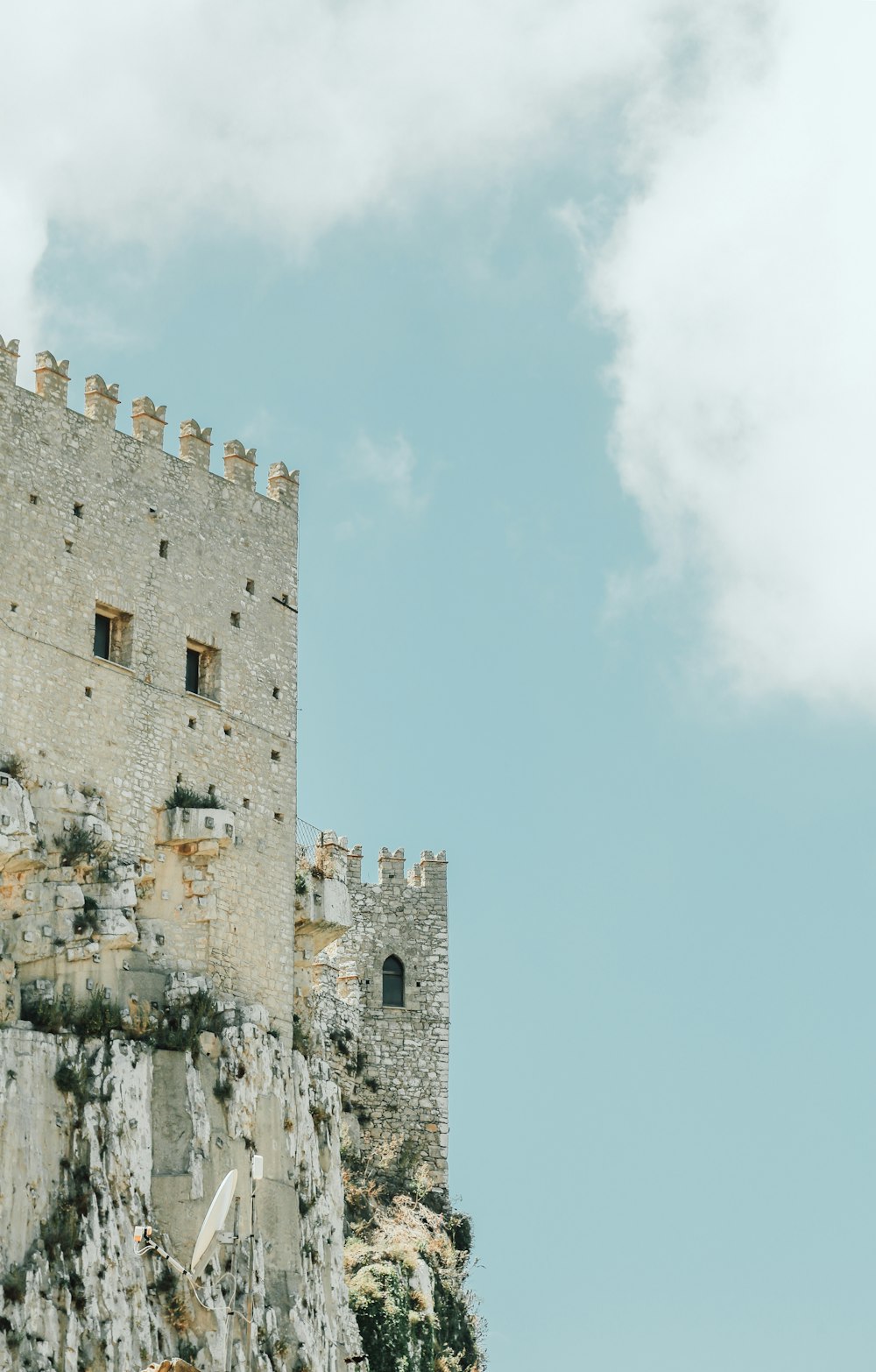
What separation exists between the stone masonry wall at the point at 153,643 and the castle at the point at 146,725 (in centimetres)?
4

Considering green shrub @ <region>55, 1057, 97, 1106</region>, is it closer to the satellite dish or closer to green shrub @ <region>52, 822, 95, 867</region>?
green shrub @ <region>52, 822, 95, 867</region>

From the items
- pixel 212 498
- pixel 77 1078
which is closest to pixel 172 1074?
pixel 77 1078

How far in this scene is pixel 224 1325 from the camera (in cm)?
3647

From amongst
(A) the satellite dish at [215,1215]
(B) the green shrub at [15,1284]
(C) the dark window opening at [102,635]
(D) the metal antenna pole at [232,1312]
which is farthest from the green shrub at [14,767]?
(A) the satellite dish at [215,1215]

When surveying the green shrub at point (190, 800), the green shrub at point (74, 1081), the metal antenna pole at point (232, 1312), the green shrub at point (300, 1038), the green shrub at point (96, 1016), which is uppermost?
the green shrub at point (190, 800)

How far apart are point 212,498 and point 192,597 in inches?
91.1

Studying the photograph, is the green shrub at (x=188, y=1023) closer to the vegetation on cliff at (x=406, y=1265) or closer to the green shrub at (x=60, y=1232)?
the green shrub at (x=60, y=1232)

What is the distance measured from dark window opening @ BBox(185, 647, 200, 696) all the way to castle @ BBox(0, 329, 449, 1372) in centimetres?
4

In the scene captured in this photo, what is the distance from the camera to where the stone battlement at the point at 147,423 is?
4016 centimetres

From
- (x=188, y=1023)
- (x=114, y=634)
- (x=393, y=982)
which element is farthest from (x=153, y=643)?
(x=393, y=982)

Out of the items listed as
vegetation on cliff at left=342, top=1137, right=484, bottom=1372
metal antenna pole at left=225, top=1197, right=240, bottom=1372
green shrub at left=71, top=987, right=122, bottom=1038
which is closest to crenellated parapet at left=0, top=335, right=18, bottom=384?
green shrub at left=71, top=987, right=122, bottom=1038

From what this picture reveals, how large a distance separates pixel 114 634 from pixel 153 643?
2.33 feet

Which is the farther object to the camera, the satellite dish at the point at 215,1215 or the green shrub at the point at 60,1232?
the green shrub at the point at 60,1232

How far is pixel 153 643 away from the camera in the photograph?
40469mm
